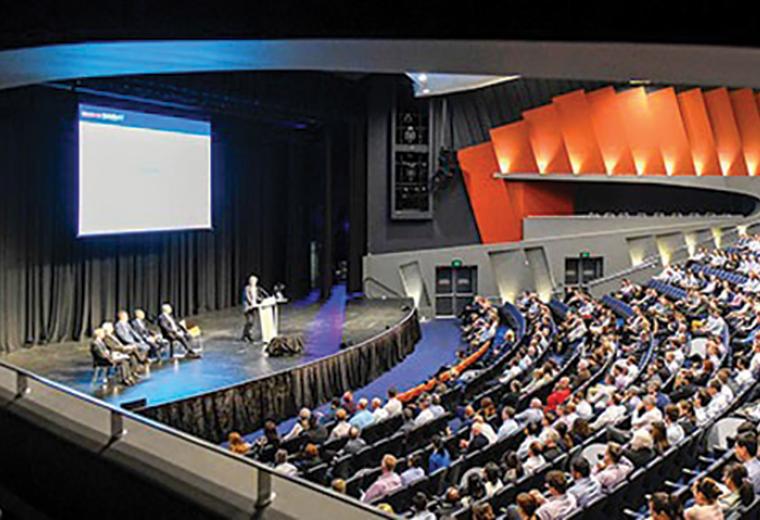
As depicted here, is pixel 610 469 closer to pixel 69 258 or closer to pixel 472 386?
pixel 472 386

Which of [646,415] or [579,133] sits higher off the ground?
[579,133]

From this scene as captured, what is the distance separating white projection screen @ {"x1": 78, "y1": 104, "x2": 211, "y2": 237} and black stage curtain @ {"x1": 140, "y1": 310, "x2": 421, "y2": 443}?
13.6 feet

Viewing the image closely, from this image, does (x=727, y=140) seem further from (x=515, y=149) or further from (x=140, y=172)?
(x=140, y=172)

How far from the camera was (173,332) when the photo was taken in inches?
435

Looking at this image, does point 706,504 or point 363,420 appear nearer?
point 706,504

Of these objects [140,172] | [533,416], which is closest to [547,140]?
[140,172]

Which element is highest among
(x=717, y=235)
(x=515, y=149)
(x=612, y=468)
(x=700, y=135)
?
(x=700, y=135)

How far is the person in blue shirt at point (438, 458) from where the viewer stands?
21.6 feet

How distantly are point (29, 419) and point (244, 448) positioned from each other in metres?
3.42

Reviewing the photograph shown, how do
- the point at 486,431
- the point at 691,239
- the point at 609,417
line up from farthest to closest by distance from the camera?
the point at 691,239 → the point at 609,417 → the point at 486,431

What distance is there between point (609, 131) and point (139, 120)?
15169mm

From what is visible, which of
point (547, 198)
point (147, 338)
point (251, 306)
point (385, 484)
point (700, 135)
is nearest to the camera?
point (385, 484)

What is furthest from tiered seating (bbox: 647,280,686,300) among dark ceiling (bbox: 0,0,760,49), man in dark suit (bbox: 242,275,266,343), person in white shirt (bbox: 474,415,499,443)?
dark ceiling (bbox: 0,0,760,49)

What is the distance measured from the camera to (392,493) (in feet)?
18.2
